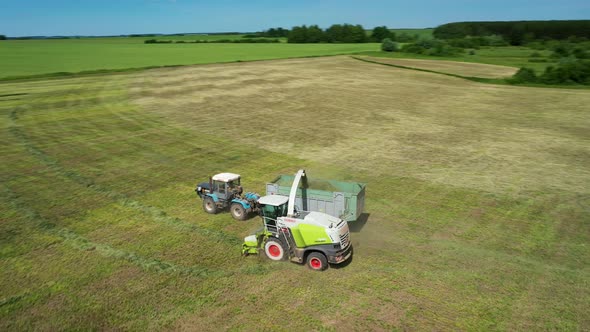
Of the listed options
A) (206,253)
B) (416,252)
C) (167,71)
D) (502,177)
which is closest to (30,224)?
(206,253)

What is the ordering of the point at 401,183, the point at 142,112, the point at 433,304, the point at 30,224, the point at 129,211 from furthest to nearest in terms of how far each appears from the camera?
the point at 142,112 → the point at 401,183 → the point at 129,211 → the point at 30,224 → the point at 433,304

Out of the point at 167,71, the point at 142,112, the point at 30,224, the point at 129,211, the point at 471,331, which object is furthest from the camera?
the point at 167,71

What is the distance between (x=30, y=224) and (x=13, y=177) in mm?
7919

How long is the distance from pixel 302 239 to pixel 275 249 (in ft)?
4.14

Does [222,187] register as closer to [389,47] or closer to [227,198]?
[227,198]

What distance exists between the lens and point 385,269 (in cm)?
1411

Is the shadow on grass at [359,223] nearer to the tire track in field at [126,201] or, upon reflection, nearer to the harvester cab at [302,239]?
the harvester cab at [302,239]

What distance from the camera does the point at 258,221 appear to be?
59.1 ft

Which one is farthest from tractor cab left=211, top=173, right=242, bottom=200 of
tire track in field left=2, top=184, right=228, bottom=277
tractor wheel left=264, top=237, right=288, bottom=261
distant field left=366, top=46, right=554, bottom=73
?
distant field left=366, top=46, right=554, bottom=73

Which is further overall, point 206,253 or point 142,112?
point 142,112

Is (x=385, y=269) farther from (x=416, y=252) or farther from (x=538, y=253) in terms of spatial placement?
(x=538, y=253)

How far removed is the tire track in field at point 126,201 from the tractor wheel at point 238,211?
1359 mm

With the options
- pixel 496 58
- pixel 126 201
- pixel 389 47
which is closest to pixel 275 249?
pixel 126 201

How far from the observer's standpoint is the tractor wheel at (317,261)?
13.6 m
